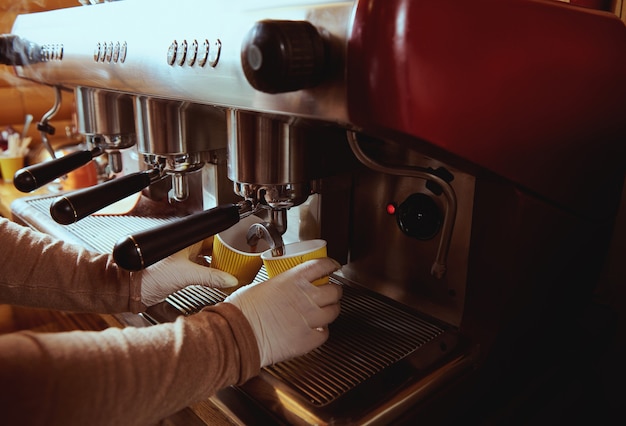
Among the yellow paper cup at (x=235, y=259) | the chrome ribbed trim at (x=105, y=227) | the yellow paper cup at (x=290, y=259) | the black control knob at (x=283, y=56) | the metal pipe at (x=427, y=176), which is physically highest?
the black control knob at (x=283, y=56)

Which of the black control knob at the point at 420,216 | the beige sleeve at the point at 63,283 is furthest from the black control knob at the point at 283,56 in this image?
the beige sleeve at the point at 63,283

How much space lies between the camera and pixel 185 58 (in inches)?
19.4

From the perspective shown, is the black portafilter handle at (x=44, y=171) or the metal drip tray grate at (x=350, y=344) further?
the black portafilter handle at (x=44, y=171)

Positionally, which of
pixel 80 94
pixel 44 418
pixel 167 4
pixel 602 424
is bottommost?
pixel 602 424

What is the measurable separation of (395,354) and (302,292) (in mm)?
123

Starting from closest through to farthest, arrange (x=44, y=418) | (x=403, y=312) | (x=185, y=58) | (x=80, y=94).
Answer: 1. (x=44, y=418)
2. (x=185, y=58)
3. (x=403, y=312)
4. (x=80, y=94)

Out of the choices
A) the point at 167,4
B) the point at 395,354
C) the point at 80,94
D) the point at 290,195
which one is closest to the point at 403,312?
the point at 395,354

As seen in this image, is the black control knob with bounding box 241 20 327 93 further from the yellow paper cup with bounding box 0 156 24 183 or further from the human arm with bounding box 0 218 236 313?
the yellow paper cup with bounding box 0 156 24 183

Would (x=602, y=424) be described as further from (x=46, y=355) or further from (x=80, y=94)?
(x=80, y=94)

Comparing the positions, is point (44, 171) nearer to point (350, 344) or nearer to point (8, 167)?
point (350, 344)

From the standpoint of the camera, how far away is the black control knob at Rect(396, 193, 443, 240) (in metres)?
0.59

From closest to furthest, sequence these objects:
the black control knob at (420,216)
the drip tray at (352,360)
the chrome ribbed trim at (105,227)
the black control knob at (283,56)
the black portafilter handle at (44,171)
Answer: the black control knob at (283,56) < the drip tray at (352,360) < the black control knob at (420,216) < the black portafilter handle at (44,171) < the chrome ribbed trim at (105,227)

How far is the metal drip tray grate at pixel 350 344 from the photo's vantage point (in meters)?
0.50

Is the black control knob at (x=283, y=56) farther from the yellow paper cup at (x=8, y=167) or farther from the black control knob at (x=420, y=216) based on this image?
the yellow paper cup at (x=8, y=167)
